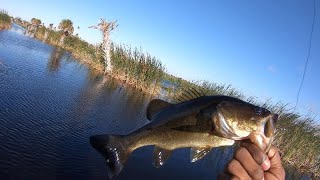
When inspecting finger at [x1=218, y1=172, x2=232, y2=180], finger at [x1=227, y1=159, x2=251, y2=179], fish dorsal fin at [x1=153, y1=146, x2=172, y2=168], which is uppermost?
finger at [x1=227, y1=159, x2=251, y2=179]

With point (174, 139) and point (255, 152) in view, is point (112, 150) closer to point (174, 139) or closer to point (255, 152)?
point (174, 139)

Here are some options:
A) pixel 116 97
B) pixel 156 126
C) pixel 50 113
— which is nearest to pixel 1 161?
pixel 50 113

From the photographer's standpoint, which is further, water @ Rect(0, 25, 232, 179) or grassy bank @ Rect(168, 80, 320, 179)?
grassy bank @ Rect(168, 80, 320, 179)

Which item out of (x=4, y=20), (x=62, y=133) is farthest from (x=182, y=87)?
(x=4, y=20)

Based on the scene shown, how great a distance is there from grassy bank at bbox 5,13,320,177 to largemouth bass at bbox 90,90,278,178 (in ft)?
3.02

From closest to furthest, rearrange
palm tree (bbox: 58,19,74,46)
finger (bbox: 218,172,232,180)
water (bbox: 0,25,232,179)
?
finger (bbox: 218,172,232,180)
water (bbox: 0,25,232,179)
palm tree (bbox: 58,19,74,46)

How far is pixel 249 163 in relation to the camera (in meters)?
2.63

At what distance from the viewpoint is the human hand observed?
8.41 ft

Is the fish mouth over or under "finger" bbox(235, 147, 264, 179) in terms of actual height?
over

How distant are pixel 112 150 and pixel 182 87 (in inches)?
810

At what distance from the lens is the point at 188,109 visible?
296 centimetres

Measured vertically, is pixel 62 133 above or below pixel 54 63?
below

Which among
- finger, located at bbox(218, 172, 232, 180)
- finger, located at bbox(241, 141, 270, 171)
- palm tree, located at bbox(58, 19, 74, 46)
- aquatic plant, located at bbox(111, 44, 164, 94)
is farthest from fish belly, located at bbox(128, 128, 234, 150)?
palm tree, located at bbox(58, 19, 74, 46)

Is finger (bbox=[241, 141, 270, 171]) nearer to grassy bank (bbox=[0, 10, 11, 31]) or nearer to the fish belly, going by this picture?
the fish belly
